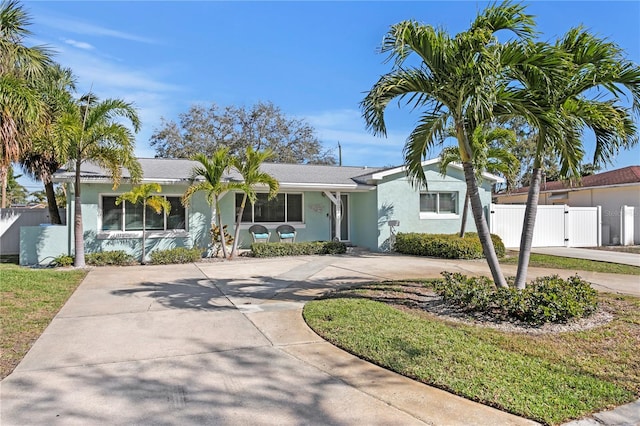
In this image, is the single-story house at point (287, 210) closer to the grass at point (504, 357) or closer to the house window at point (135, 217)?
the house window at point (135, 217)

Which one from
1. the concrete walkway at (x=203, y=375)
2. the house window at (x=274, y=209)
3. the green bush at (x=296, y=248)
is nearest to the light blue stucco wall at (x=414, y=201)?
the green bush at (x=296, y=248)

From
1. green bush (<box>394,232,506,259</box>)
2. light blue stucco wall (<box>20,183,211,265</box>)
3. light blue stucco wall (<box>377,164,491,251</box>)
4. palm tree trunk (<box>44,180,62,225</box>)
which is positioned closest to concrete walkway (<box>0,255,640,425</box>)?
light blue stucco wall (<box>20,183,211,265</box>)

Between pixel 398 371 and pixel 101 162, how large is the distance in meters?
11.0

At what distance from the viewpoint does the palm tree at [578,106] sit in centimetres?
611

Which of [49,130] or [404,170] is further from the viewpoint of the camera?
[404,170]

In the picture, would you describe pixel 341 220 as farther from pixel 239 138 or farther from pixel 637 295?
pixel 239 138

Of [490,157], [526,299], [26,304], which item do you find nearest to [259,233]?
[26,304]

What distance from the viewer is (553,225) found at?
1797cm

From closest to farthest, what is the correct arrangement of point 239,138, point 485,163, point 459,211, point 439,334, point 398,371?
point 398,371 < point 439,334 < point 485,163 < point 459,211 < point 239,138

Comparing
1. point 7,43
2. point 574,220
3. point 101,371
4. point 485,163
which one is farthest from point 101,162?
point 574,220

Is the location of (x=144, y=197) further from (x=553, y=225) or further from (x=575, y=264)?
(x=553, y=225)

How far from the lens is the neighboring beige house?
19375mm

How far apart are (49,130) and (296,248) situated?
8240mm

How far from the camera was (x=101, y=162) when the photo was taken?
38.9 feet
